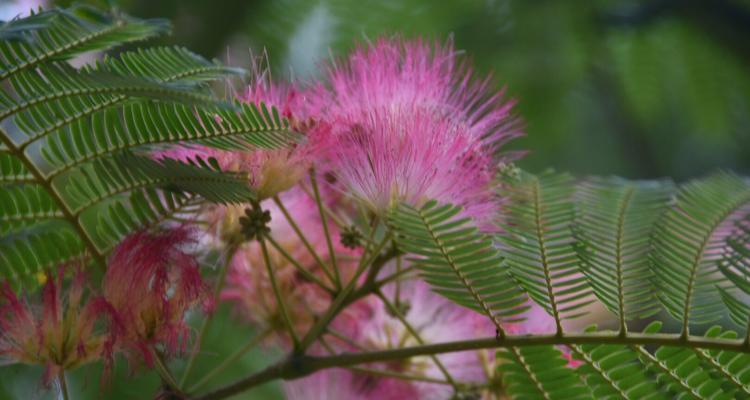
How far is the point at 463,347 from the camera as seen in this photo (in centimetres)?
117

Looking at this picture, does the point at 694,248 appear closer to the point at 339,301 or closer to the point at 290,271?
the point at 339,301

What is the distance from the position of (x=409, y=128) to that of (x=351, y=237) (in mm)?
274

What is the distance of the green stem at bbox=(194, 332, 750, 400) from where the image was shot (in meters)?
1.14

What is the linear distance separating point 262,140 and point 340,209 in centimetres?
39

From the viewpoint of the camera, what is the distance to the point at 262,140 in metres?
1.18

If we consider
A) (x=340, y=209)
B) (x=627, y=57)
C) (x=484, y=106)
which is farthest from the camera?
(x=627, y=57)

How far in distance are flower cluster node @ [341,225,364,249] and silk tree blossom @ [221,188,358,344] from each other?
0.32ft

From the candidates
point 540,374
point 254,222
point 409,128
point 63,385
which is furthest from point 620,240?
point 63,385

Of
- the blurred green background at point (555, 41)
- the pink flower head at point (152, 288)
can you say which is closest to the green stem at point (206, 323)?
the pink flower head at point (152, 288)

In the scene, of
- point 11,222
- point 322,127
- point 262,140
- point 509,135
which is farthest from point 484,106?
point 11,222

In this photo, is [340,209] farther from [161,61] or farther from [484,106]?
[161,61]

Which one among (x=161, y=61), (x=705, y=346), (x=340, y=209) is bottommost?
(x=705, y=346)

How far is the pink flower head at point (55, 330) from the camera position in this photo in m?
1.19

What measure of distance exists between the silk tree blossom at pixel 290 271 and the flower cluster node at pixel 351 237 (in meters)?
0.10
